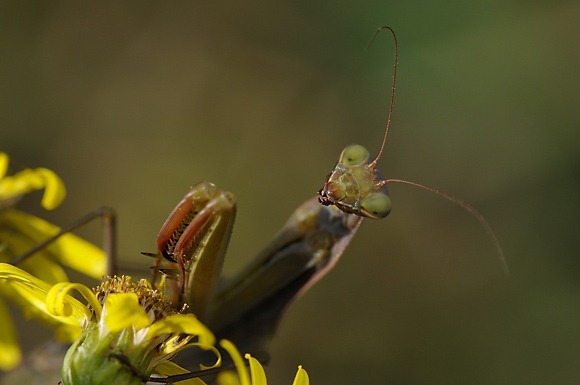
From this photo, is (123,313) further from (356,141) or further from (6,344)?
(356,141)

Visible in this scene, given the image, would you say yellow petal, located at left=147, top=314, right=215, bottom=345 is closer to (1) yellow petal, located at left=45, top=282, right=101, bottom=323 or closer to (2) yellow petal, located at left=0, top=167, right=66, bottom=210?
(1) yellow petal, located at left=45, top=282, right=101, bottom=323

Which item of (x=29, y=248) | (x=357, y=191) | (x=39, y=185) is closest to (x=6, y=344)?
(x=29, y=248)

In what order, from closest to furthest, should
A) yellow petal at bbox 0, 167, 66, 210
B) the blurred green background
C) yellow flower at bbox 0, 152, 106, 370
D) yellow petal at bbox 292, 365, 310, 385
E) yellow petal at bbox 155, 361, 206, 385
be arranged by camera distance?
yellow petal at bbox 292, 365, 310, 385, yellow petal at bbox 155, 361, 206, 385, yellow petal at bbox 0, 167, 66, 210, yellow flower at bbox 0, 152, 106, 370, the blurred green background

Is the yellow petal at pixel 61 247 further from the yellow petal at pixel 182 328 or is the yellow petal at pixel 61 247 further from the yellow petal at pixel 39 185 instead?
the yellow petal at pixel 182 328

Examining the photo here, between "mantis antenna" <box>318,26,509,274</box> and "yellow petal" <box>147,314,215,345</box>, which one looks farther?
"mantis antenna" <box>318,26,509,274</box>

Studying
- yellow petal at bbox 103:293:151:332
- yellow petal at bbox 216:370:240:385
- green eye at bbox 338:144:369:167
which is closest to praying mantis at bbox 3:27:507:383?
green eye at bbox 338:144:369:167

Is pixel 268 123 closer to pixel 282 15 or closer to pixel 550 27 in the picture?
pixel 282 15
